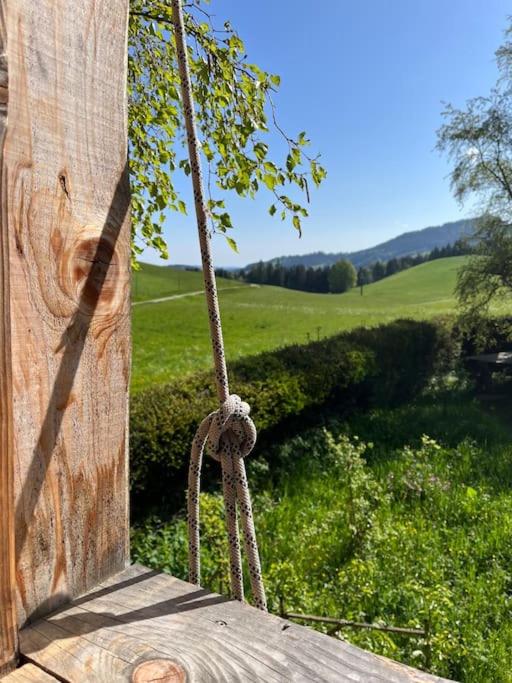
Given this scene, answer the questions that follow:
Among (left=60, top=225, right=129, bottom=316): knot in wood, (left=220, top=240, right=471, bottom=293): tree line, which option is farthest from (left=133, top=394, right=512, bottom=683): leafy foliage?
(left=220, top=240, right=471, bottom=293): tree line

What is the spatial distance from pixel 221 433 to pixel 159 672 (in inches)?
15.0

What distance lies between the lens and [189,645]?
696 millimetres

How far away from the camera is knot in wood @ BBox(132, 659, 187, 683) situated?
0.65 meters

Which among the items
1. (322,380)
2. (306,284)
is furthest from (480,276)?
(306,284)

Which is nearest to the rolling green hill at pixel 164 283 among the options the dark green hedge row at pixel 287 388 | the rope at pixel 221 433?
the dark green hedge row at pixel 287 388

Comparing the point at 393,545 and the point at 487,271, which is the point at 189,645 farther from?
the point at 487,271

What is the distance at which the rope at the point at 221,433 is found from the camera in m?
0.89

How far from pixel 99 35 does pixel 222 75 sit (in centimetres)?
164

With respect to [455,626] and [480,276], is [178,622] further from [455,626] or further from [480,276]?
[480,276]

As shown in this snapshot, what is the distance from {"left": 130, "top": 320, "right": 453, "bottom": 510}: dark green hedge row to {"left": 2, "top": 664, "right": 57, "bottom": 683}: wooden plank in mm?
3839

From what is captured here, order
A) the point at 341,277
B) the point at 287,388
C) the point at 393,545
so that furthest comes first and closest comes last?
the point at 341,277 < the point at 287,388 < the point at 393,545

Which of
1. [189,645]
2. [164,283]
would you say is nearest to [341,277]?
[164,283]

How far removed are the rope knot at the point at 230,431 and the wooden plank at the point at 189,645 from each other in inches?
9.9

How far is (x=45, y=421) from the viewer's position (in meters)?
0.77
